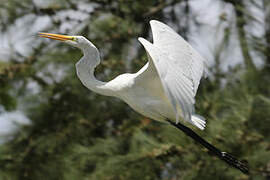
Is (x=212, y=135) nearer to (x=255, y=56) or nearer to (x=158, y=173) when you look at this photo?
(x=158, y=173)

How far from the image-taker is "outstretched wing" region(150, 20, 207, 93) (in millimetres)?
1483

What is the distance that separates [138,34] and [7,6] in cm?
82

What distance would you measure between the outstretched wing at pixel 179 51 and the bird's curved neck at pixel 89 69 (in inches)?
7.2

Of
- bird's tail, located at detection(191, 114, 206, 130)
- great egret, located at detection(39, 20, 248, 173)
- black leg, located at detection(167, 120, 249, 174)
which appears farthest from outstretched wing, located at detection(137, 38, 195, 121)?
black leg, located at detection(167, 120, 249, 174)

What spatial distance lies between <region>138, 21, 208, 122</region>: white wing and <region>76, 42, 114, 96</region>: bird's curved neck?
0.40 feet

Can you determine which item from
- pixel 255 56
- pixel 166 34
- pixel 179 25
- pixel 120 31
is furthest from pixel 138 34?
pixel 166 34

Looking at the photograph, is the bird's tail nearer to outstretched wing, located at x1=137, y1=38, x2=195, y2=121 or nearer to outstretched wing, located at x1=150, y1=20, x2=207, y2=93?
outstretched wing, located at x1=150, y1=20, x2=207, y2=93

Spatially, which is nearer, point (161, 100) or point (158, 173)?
point (161, 100)

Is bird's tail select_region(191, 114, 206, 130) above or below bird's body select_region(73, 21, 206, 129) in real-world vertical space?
below

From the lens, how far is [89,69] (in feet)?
4.69

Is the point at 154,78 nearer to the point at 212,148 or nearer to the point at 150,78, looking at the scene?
the point at 150,78

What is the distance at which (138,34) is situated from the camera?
3.00 metres

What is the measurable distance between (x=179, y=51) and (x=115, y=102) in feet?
5.51

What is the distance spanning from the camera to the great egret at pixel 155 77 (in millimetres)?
1260
